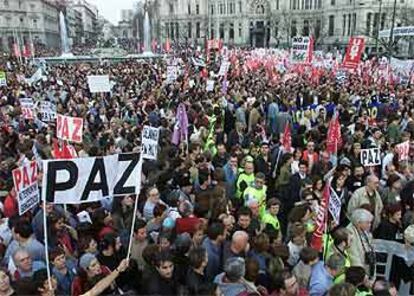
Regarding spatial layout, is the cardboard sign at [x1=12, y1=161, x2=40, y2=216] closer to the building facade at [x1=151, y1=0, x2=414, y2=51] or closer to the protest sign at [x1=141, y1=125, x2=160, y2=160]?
the protest sign at [x1=141, y1=125, x2=160, y2=160]

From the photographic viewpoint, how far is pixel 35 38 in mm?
110812

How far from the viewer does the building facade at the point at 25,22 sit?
331ft

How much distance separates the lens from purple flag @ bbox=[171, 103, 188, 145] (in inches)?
435

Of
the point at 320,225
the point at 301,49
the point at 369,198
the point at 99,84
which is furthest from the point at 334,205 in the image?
the point at 301,49

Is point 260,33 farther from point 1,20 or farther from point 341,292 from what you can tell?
point 341,292

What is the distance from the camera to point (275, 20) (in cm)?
9350

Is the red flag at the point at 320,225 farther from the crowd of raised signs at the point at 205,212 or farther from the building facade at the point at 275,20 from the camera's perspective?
the building facade at the point at 275,20

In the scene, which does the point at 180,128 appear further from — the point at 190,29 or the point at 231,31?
the point at 190,29

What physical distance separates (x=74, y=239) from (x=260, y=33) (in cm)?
9813

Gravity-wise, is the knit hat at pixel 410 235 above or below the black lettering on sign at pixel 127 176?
below

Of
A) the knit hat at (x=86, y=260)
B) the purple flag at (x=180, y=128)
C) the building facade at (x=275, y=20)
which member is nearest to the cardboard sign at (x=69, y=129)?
the purple flag at (x=180, y=128)

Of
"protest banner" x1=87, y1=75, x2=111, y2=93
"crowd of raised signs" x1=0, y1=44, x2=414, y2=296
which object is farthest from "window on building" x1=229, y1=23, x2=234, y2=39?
"crowd of raised signs" x1=0, y1=44, x2=414, y2=296

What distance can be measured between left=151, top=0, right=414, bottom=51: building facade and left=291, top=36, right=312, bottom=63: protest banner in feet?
140

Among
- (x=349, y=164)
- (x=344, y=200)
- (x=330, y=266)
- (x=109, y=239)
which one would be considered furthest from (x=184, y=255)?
(x=349, y=164)
